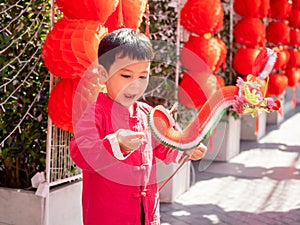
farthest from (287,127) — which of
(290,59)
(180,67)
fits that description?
(180,67)

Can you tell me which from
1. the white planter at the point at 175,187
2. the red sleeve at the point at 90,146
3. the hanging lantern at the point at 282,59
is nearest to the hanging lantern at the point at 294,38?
the hanging lantern at the point at 282,59

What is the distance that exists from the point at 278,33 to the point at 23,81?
13.1 feet

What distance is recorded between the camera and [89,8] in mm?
Result: 2389

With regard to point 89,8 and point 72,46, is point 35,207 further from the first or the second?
point 89,8

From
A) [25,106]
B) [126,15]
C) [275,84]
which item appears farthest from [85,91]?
[275,84]

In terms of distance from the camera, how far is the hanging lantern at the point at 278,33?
6.02 meters

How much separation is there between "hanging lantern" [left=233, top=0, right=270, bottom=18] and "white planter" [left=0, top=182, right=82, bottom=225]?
3.10 m

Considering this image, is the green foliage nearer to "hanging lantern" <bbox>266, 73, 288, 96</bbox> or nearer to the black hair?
the black hair

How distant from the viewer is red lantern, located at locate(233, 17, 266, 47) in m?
5.29

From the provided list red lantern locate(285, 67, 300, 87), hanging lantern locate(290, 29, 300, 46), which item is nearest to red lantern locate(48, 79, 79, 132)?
red lantern locate(285, 67, 300, 87)

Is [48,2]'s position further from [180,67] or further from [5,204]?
[180,67]

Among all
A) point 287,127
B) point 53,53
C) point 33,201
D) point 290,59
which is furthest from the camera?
point 287,127

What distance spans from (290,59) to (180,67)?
2.71 m

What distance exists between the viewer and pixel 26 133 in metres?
2.97
